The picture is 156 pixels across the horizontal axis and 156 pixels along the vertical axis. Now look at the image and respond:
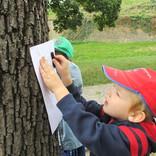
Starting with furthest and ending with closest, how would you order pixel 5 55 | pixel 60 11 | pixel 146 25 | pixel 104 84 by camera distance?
pixel 146 25 < pixel 60 11 < pixel 104 84 < pixel 5 55

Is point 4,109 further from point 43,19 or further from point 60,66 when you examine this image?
point 43,19

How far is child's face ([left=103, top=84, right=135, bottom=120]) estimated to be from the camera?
4.47ft

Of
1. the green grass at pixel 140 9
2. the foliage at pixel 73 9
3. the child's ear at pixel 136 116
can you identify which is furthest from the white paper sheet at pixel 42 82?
the green grass at pixel 140 9

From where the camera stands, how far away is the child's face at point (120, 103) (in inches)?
53.6

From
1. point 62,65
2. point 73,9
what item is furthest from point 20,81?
point 73,9

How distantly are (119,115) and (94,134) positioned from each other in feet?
0.84

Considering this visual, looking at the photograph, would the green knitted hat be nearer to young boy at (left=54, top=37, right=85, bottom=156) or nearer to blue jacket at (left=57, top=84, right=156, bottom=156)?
young boy at (left=54, top=37, right=85, bottom=156)

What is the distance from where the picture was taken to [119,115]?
1.40 meters

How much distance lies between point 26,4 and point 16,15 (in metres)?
0.09

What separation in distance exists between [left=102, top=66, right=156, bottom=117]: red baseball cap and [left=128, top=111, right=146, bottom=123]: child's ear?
0.05m

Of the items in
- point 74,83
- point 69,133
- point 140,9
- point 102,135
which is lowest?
point 69,133

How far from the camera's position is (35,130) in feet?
4.63

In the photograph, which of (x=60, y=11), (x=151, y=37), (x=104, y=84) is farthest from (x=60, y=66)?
(x=151, y=37)

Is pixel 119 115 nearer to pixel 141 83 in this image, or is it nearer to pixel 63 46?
pixel 141 83
